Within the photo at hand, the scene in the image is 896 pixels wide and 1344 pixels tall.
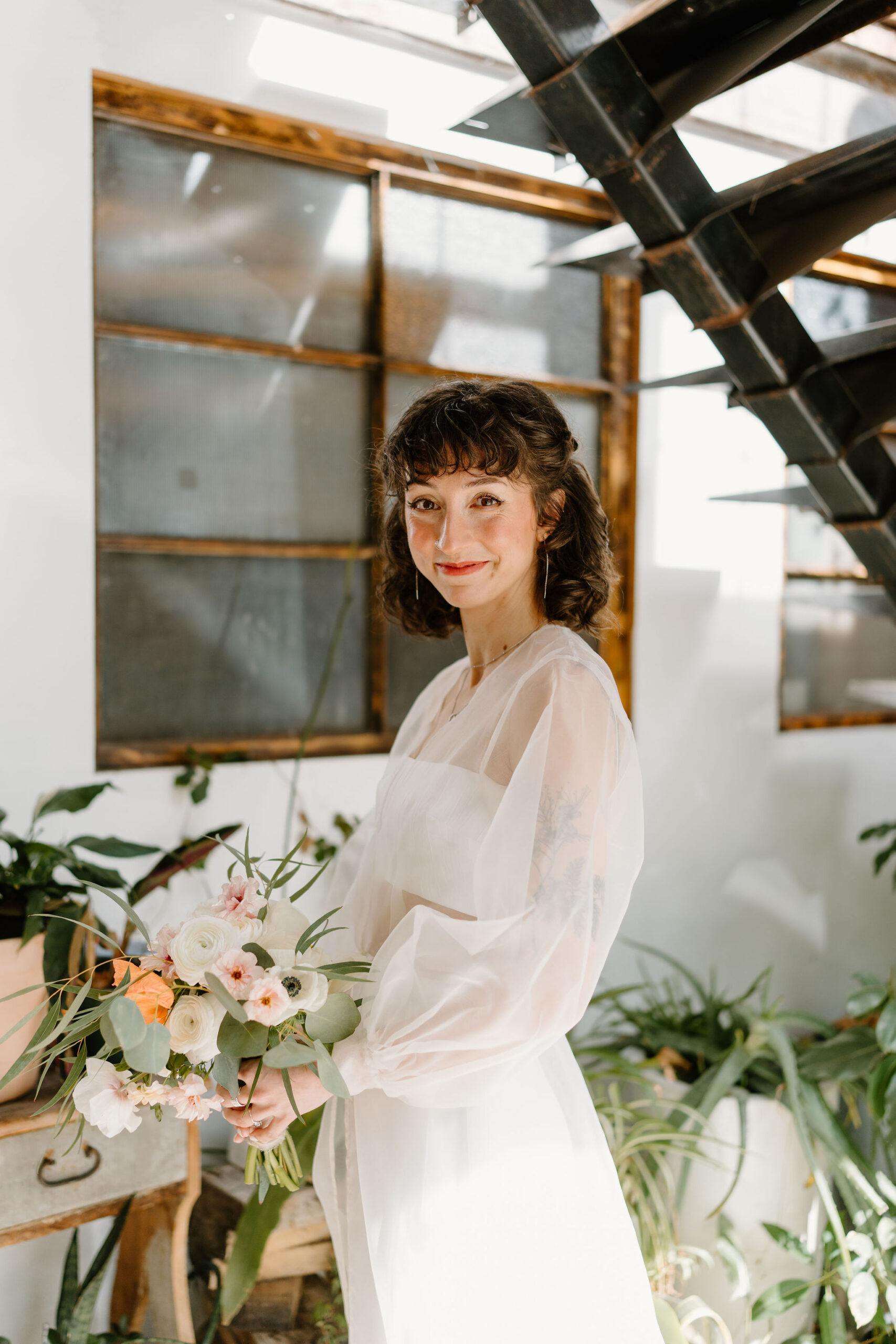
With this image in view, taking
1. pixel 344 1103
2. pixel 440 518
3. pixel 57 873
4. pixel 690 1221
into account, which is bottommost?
pixel 690 1221

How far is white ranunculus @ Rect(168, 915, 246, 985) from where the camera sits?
1075mm

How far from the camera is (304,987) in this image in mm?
1110

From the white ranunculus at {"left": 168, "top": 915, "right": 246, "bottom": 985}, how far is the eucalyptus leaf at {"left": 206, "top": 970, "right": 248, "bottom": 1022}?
0.02 metres

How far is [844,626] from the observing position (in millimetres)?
3287

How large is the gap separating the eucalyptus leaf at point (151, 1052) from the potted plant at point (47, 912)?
1.22 ft

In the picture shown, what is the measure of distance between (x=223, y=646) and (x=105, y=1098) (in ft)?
4.47

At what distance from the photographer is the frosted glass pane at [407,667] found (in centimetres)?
258

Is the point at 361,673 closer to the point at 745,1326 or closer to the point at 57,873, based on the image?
the point at 57,873

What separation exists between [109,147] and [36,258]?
1.11ft

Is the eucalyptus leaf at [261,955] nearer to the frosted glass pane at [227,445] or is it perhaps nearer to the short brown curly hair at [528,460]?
the short brown curly hair at [528,460]

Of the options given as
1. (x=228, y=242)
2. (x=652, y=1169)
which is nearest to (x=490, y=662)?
(x=652, y=1169)

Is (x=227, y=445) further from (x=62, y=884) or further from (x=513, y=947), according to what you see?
(x=513, y=947)

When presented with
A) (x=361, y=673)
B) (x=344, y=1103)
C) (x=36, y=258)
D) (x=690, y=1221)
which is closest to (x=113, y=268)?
(x=36, y=258)

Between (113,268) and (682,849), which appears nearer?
(113,268)
